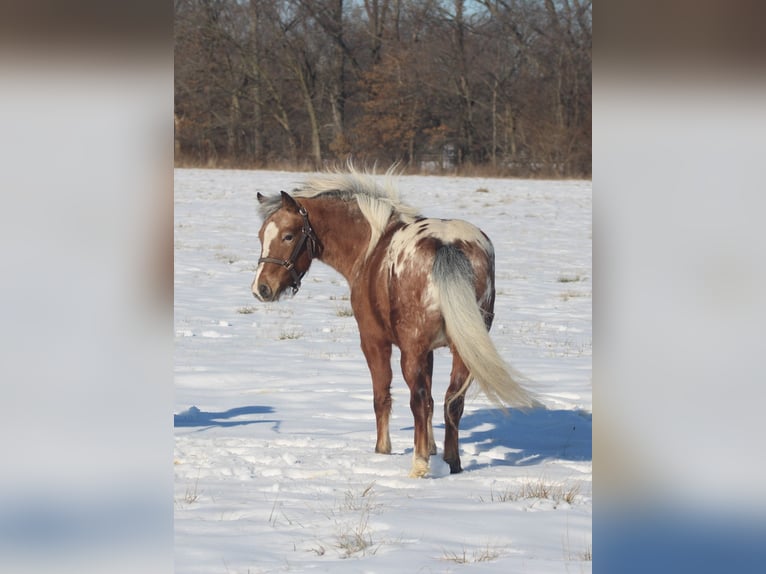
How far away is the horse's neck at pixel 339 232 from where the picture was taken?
557 cm

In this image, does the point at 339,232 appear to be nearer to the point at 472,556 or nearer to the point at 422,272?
the point at 422,272

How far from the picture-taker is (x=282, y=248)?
18.0 feet

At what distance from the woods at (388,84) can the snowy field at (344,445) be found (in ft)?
41.5

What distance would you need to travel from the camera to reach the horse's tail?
4617 millimetres

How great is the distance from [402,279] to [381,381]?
0.83m

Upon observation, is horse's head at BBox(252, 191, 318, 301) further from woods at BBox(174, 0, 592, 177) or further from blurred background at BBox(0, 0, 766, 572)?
woods at BBox(174, 0, 592, 177)
